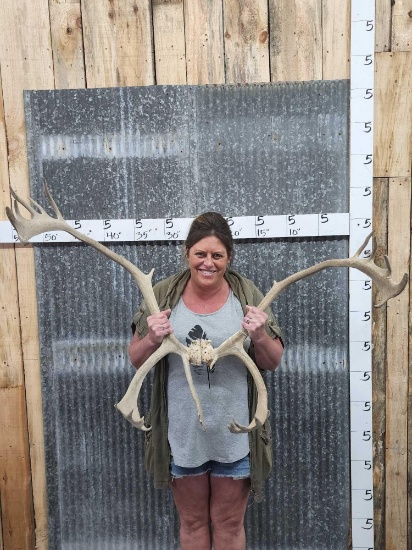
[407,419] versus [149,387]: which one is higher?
[149,387]

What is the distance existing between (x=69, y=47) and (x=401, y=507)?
85.9 inches

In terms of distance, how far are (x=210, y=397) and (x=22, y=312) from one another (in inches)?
38.0

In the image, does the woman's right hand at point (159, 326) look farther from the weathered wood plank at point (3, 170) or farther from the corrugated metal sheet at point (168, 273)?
the weathered wood plank at point (3, 170)

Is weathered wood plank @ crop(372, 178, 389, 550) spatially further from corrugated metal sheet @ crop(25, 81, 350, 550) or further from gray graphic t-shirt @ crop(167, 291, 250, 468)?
gray graphic t-shirt @ crop(167, 291, 250, 468)

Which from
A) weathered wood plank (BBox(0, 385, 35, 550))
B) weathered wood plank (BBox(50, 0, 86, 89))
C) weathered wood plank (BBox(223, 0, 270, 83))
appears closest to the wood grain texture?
weathered wood plank (BBox(223, 0, 270, 83))

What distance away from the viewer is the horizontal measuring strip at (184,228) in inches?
89.5

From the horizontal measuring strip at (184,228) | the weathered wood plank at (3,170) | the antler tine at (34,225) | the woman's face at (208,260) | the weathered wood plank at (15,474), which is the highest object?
the weathered wood plank at (3,170)

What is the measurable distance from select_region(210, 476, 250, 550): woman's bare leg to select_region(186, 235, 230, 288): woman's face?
626mm

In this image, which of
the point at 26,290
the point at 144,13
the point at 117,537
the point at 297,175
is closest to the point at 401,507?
the point at 117,537

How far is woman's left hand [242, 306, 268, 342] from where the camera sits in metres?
1.72

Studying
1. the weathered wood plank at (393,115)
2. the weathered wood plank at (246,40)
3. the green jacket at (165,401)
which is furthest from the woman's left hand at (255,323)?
the weathered wood plank at (246,40)

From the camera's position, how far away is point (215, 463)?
190cm

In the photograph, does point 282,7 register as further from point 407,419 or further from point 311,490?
point 311,490

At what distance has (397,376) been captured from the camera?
235cm
